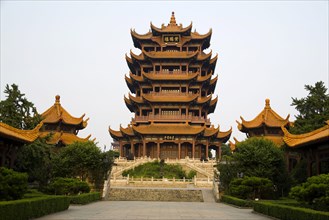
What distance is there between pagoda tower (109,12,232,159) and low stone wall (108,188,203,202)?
65.2 ft

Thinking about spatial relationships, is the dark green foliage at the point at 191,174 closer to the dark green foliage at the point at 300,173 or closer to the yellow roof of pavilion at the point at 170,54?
the dark green foliage at the point at 300,173

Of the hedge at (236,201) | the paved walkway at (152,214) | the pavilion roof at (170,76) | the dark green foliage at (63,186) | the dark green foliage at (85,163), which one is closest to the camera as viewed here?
the paved walkway at (152,214)

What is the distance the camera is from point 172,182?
3922 centimetres

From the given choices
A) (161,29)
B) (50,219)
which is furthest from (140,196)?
(161,29)

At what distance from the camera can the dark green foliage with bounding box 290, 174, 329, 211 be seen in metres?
16.5

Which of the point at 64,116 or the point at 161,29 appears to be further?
the point at 161,29

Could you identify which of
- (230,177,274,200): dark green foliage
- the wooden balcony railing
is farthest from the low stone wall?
the wooden balcony railing

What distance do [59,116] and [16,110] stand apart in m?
23.5

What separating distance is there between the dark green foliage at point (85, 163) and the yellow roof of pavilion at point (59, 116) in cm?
1561

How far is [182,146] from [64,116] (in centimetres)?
1637

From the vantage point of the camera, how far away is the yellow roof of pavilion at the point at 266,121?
49688mm

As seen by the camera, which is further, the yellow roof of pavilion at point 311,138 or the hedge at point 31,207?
the yellow roof of pavilion at point 311,138

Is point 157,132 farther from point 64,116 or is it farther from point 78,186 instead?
point 78,186

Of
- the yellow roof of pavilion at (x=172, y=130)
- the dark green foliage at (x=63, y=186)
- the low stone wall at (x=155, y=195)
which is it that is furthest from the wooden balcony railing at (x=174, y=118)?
the dark green foliage at (x=63, y=186)
